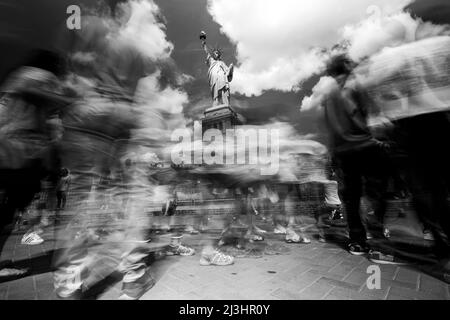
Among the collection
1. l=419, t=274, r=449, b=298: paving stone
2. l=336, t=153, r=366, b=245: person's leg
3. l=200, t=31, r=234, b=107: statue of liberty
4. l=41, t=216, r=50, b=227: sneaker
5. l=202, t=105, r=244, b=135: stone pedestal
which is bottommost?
l=41, t=216, r=50, b=227: sneaker

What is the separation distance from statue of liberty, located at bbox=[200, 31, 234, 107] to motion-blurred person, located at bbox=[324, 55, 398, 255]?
1691 cm

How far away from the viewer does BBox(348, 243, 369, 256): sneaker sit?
2565 mm

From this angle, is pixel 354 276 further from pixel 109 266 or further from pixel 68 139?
pixel 68 139

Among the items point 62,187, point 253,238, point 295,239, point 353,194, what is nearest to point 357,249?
point 353,194

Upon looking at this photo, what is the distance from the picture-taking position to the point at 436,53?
6.00 ft

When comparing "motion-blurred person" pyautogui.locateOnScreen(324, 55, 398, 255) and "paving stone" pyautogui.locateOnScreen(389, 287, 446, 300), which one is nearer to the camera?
"paving stone" pyautogui.locateOnScreen(389, 287, 446, 300)

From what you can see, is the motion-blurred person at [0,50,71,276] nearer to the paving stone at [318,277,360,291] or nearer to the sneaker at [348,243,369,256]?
the paving stone at [318,277,360,291]

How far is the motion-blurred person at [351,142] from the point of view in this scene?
2.51m

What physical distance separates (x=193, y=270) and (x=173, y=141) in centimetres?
149

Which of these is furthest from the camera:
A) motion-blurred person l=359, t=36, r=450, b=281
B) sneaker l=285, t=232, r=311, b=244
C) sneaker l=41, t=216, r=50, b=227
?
sneaker l=41, t=216, r=50, b=227

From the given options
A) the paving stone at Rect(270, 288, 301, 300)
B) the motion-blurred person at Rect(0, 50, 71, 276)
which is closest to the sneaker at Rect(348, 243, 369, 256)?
the paving stone at Rect(270, 288, 301, 300)

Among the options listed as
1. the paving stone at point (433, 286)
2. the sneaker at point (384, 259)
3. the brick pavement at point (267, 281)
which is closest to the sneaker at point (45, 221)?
the brick pavement at point (267, 281)

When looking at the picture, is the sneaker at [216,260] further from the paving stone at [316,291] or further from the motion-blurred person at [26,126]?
the motion-blurred person at [26,126]
